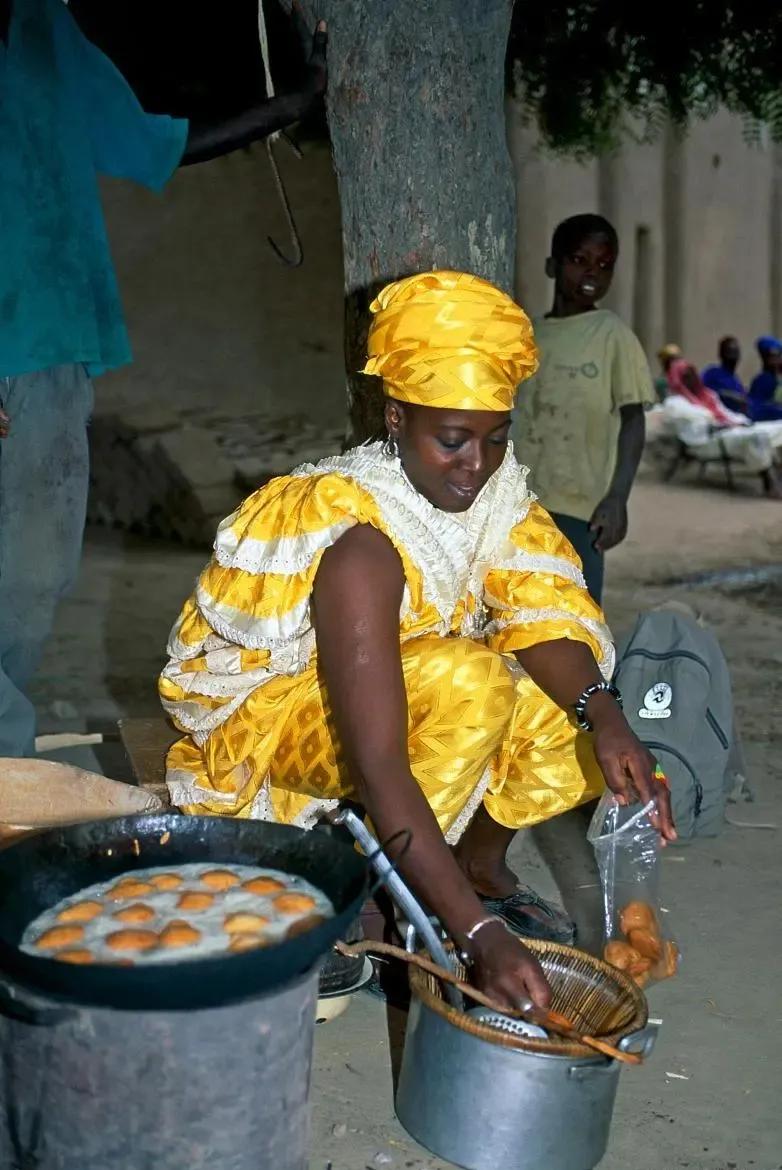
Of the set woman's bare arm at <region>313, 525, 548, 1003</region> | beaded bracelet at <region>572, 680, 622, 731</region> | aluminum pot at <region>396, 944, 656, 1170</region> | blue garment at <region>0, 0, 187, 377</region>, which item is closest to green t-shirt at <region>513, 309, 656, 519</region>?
blue garment at <region>0, 0, 187, 377</region>

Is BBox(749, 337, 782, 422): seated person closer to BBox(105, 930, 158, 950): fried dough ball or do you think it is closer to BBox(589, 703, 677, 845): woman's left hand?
BBox(589, 703, 677, 845): woman's left hand

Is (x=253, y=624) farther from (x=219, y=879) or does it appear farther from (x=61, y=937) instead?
(x=61, y=937)

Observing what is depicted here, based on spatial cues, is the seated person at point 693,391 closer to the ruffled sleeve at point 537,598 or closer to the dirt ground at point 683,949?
the dirt ground at point 683,949

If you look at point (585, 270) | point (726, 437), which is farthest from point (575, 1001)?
point (726, 437)

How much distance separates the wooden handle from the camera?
1977 mm

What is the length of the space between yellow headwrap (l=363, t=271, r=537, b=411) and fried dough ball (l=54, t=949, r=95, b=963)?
1.14 meters

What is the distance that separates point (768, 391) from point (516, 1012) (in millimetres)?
10928

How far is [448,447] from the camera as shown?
2518 mm

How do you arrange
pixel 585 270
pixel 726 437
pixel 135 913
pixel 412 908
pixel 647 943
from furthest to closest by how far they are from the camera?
→ pixel 726 437, pixel 585 270, pixel 647 943, pixel 412 908, pixel 135 913

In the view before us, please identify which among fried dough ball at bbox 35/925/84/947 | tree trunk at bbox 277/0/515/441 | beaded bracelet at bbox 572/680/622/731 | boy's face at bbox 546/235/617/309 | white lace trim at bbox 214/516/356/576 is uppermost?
tree trunk at bbox 277/0/515/441

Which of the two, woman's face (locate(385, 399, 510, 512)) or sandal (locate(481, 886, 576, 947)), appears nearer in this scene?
woman's face (locate(385, 399, 510, 512))

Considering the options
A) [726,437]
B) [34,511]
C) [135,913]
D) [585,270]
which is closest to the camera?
[135,913]

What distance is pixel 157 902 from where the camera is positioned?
1975 mm

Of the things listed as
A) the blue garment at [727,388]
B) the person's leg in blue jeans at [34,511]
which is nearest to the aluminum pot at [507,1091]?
the person's leg in blue jeans at [34,511]
